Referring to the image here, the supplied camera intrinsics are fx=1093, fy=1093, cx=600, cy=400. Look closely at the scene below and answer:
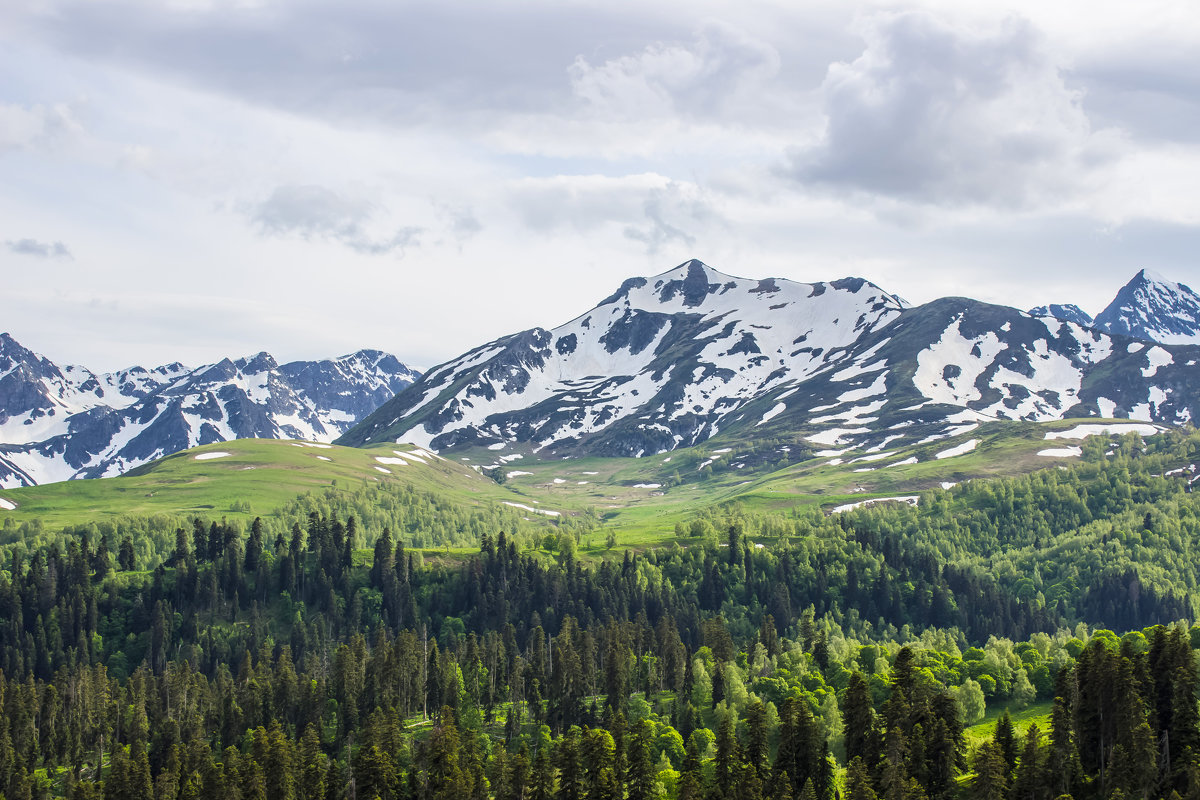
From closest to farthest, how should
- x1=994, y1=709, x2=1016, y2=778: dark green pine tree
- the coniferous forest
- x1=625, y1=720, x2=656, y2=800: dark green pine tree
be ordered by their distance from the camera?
the coniferous forest, x1=994, y1=709, x2=1016, y2=778: dark green pine tree, x1=625, y1=720, x2=656, y2=800: dark green pine tree

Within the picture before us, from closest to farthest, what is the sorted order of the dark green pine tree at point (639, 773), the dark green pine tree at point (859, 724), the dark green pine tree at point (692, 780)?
the dark green pine tree at point (692, 780), the dark green pine tree at point (859, 724), the dark green pine tree at point (639, 773)

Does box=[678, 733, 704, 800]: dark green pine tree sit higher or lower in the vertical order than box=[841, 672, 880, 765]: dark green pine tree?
lower

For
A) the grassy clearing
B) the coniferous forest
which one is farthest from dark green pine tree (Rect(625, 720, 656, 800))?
the grassy clearing

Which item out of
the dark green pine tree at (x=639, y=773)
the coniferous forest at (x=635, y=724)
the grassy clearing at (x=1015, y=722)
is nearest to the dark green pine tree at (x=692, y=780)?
the coniferous forest at (x=635, y=724)

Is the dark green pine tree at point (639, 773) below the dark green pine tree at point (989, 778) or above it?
below

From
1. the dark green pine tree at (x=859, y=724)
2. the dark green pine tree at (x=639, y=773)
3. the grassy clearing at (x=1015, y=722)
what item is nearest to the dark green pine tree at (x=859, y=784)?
the dark green pine tree at (x=859, y=724)

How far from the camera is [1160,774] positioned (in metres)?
97.2

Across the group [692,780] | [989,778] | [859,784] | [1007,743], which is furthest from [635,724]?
[989,778]

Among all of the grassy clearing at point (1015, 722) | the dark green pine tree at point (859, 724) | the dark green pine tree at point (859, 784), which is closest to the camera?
the dark green pine tree at point (859, 784)

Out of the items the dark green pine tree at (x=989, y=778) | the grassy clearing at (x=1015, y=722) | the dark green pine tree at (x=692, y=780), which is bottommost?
the grassy clearing at (x=1015, y=722)

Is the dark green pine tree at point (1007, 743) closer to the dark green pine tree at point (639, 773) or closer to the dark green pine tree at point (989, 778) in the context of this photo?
the dark green pine tree at point (989, 778)

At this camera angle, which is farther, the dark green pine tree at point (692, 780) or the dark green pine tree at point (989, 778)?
the dark green pine tree at point (692, 780)

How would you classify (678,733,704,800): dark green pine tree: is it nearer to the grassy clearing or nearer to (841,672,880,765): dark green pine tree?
(841,672,880,765): dark green pine tree

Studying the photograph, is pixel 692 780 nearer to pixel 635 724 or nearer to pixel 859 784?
pixel 859 784
